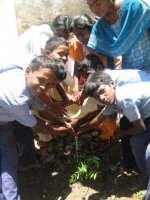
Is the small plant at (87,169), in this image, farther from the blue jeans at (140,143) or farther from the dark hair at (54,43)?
the dark hair at (54,43)

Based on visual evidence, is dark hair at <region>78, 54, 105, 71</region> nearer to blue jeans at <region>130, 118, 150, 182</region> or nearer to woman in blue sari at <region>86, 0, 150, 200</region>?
woman in blue sari at <region>86, 0, 150, 200</region>

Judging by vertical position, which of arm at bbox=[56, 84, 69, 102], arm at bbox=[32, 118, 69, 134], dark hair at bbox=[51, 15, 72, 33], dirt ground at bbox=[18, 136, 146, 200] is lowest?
dirt ground at bbox=[18, 136, 146, 200]

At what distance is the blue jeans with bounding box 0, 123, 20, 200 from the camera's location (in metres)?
3.65

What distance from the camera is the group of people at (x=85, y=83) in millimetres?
3461

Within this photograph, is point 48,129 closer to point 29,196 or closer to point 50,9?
point 29,196

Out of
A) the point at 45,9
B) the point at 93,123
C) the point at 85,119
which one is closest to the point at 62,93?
the point at 85,119

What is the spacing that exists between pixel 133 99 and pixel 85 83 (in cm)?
56

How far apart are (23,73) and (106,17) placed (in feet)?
2.91

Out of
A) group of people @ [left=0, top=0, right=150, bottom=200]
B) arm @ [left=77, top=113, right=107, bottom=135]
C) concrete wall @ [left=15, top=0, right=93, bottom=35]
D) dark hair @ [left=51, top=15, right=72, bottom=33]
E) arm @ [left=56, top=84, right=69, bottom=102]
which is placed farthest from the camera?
concrete wall @ [left=15, top=0, right=93, bottom=35]

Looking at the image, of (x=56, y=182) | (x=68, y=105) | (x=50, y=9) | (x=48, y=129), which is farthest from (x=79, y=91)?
(x=50, y=9)

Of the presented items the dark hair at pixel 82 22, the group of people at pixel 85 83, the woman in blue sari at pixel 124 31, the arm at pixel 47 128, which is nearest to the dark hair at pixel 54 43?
the group of people at pixel 85 83

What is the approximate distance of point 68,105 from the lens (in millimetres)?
4285

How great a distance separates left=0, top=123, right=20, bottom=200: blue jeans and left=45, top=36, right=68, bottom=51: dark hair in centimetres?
85

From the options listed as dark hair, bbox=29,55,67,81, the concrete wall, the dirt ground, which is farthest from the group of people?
the concrete wall
